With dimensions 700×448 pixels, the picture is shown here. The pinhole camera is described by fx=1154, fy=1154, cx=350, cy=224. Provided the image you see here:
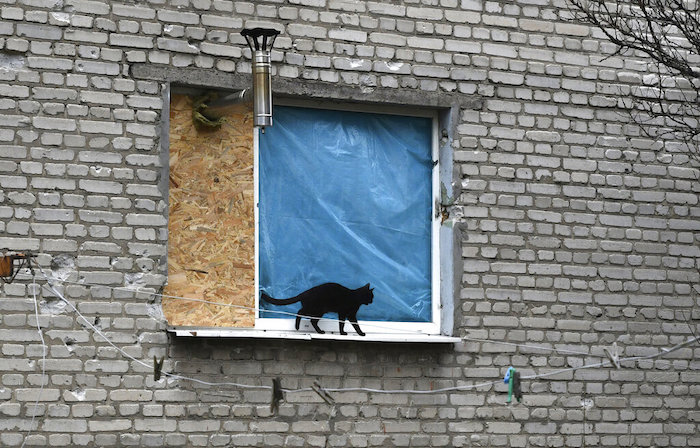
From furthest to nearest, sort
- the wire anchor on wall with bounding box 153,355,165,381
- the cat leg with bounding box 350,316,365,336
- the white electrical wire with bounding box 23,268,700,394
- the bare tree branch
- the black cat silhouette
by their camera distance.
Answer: the bare tree branch
the cat leg with bounding box 350,316,365,336
the black cat silhouette
the white electrical wire with bounding box 23,268,700,394
the wire anchor on wall with bounding box 153,355,165,381

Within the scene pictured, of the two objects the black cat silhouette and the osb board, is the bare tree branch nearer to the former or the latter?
the black cat silhouette

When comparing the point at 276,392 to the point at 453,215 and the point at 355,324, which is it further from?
the point at 453,215

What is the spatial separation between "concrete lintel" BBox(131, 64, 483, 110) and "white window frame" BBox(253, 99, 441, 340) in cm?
14

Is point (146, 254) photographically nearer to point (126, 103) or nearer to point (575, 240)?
point (126, 103)

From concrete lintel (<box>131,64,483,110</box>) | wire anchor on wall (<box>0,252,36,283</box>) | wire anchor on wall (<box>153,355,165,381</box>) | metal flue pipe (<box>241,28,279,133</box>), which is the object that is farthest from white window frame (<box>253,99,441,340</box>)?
wire anchor on wall (<box>0,252,36,283</box>)

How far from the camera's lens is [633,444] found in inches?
305

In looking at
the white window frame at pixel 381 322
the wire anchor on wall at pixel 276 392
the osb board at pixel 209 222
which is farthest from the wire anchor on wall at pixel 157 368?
the white window frame at pixel 381 322

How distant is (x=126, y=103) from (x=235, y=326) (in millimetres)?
1504

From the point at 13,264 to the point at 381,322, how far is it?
7.73 feet

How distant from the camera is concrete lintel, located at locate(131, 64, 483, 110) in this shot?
6.95 metres

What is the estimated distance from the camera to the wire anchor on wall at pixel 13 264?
254 inches

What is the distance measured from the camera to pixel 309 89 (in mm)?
7273

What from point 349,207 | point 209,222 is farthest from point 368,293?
point 209,222

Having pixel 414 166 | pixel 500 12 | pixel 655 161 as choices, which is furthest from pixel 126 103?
pixel 655 161
